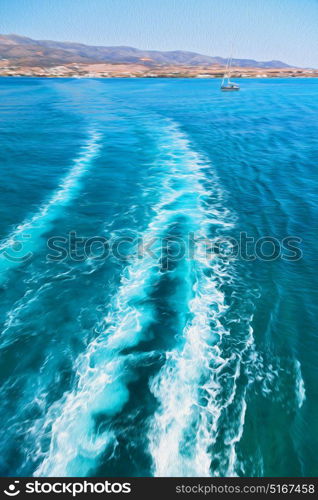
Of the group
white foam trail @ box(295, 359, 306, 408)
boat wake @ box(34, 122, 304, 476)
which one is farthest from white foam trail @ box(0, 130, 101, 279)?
white foam trail @ box(295, 359, 306, 408)

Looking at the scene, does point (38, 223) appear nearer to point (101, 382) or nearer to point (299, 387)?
point (101, 382)

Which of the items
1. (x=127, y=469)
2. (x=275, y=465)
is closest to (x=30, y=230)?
(x=127, y=469)

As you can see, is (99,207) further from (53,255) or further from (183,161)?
(183,161)

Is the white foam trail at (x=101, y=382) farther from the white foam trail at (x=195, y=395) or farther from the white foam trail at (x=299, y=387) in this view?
the white foam trail at (x=299, y=387)

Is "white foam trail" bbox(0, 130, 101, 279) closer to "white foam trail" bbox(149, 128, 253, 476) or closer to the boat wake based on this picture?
the boat wake

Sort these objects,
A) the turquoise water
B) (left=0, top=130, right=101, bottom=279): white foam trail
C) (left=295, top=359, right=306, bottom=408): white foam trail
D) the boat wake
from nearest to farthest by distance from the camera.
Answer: the boat wake < the turquoise water < (left=295, top=359, right=306, bottom=408): white foam trail < (left=0, top=130, right=101, bottom=279): white foam trail

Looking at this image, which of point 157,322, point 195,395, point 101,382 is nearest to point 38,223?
point 157,322
